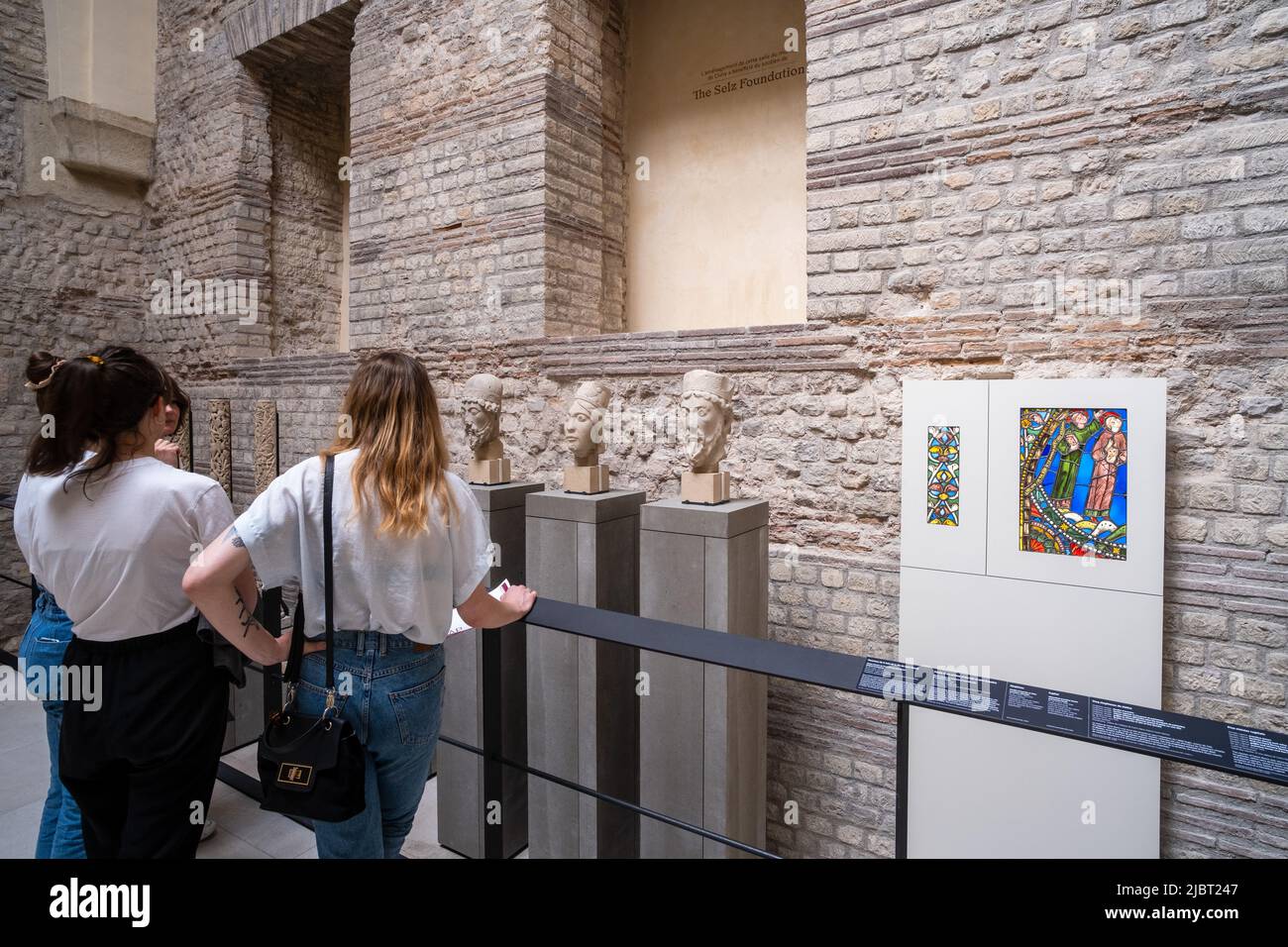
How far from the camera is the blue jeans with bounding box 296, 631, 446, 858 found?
175cm

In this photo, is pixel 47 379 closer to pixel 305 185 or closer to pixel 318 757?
pixel 318 757

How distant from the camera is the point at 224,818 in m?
3.51

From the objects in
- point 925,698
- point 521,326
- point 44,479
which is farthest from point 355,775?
point 521,326

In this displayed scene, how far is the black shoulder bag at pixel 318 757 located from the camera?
5.31 feet

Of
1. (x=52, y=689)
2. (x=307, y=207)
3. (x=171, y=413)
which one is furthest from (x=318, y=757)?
(x=307, y=207)

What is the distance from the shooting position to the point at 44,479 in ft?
6.06

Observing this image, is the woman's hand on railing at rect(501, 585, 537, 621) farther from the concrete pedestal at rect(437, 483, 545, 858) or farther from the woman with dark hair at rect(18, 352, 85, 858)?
the concrete pedestal at rect(437, 483, 545, 858)

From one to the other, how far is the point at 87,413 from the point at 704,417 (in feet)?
7.14

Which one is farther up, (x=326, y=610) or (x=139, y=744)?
(x=326, y=610)

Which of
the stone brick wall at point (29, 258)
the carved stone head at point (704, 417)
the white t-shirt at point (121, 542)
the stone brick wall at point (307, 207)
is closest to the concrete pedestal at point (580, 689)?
the carved stone head at point (704, 417)

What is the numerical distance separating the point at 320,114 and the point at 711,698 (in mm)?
7687

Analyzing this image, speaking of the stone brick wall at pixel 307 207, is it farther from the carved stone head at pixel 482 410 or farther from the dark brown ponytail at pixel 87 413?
the dark brown ponytail at pixel 87 413

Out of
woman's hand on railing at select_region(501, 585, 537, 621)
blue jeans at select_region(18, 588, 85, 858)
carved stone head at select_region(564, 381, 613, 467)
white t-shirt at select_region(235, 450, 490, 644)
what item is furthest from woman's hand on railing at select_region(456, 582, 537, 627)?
carved stone head at select_region(564, 381, 613, 467)

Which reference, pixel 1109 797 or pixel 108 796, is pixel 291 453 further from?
pixel 1109 797
